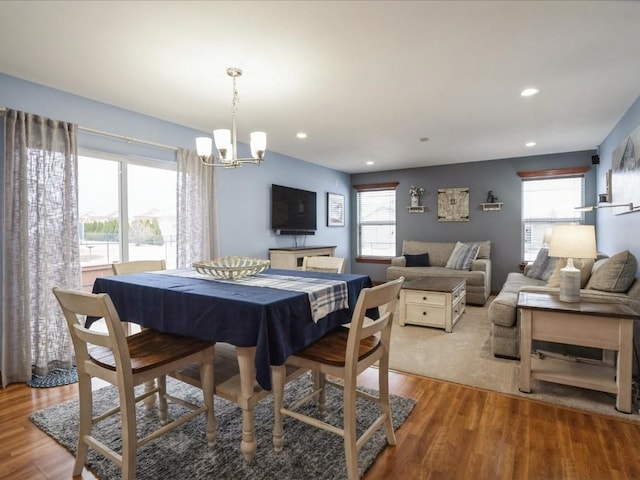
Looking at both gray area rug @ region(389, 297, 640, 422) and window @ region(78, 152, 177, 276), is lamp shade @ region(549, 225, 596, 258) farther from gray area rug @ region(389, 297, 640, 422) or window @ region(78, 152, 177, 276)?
window @ region(78, 152, 177, 276)

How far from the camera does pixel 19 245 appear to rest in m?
2.62

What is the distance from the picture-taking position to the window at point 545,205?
545cm

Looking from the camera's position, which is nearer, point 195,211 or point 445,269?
point 195,211

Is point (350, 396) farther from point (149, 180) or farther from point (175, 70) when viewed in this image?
point (149, 180)

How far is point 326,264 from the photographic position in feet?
9.09

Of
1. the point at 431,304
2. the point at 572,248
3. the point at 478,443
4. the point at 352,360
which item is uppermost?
the point at 572,248

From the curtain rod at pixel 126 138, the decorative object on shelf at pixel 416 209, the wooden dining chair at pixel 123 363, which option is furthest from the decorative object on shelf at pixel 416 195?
the wooden dining chair at pixel 123 363

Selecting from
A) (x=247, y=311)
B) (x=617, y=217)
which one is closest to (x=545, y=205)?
(x=617, y=217)

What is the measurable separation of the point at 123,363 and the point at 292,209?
14.0 ft

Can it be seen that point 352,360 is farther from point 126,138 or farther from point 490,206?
point 490,206

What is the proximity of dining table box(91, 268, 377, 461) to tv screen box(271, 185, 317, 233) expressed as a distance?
3.12 metres

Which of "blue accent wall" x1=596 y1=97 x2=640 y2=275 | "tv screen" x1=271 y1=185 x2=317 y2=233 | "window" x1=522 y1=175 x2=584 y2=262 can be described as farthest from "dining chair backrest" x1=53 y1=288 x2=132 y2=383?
"window" x1=522 y1=175 x2=584 y2=262

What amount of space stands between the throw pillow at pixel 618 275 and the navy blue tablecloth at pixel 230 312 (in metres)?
2.15

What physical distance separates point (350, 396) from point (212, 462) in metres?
0.79
